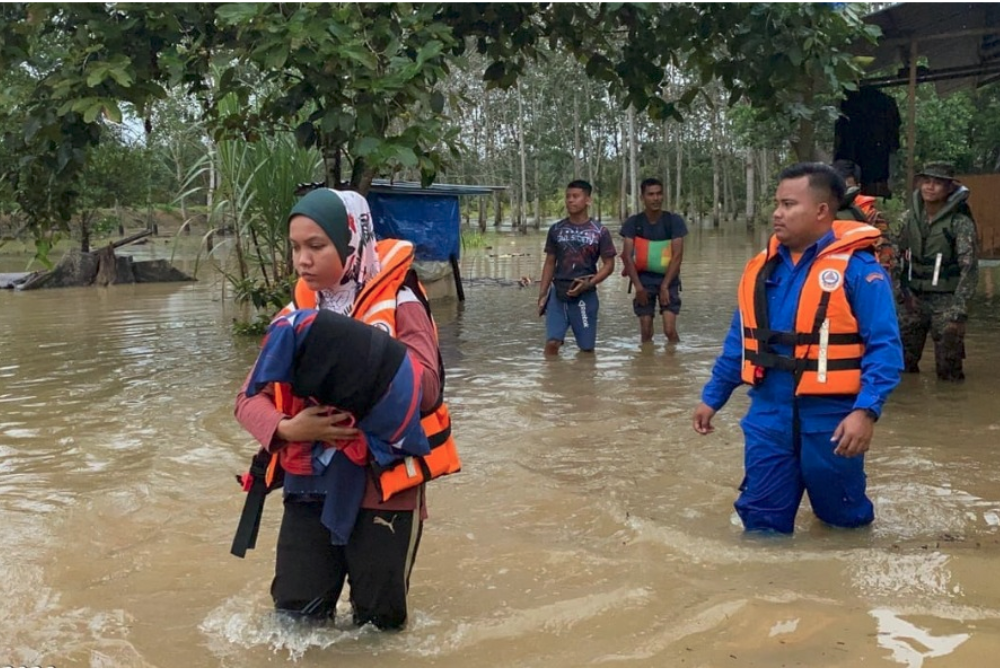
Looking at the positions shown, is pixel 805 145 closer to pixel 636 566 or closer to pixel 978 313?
pixel 978 313

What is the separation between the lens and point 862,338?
3.90 m

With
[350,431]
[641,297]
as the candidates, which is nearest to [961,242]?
[641,297]

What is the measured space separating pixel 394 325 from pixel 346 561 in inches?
29.6

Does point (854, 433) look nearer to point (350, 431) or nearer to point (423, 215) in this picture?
point (350, 431)

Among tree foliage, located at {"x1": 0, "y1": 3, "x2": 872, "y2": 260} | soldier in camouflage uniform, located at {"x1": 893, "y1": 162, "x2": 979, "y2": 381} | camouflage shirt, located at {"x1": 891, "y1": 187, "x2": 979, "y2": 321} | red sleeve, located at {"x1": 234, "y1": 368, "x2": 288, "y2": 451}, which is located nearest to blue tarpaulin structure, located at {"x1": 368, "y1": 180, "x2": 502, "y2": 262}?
tree foliage, located at {"x1": 0, "y1": 3, "x2": 872, "y2": 260}

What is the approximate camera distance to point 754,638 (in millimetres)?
3295

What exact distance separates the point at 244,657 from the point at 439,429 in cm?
100

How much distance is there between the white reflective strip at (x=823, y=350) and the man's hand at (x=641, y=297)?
589 centimetres

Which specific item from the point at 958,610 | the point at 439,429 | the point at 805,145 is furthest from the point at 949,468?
the point at 805,145

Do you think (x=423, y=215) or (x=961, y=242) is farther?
(x=423, y=215)

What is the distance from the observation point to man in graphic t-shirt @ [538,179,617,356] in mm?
8969

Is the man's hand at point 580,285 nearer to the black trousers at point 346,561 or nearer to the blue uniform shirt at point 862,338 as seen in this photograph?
the blue uniform shirt at point 862,338

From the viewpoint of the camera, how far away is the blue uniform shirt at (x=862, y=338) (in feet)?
12.4

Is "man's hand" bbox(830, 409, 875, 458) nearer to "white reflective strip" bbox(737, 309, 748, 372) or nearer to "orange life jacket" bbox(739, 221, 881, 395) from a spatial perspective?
"orange life jacket" bbox(739, 221, 881, 395)
